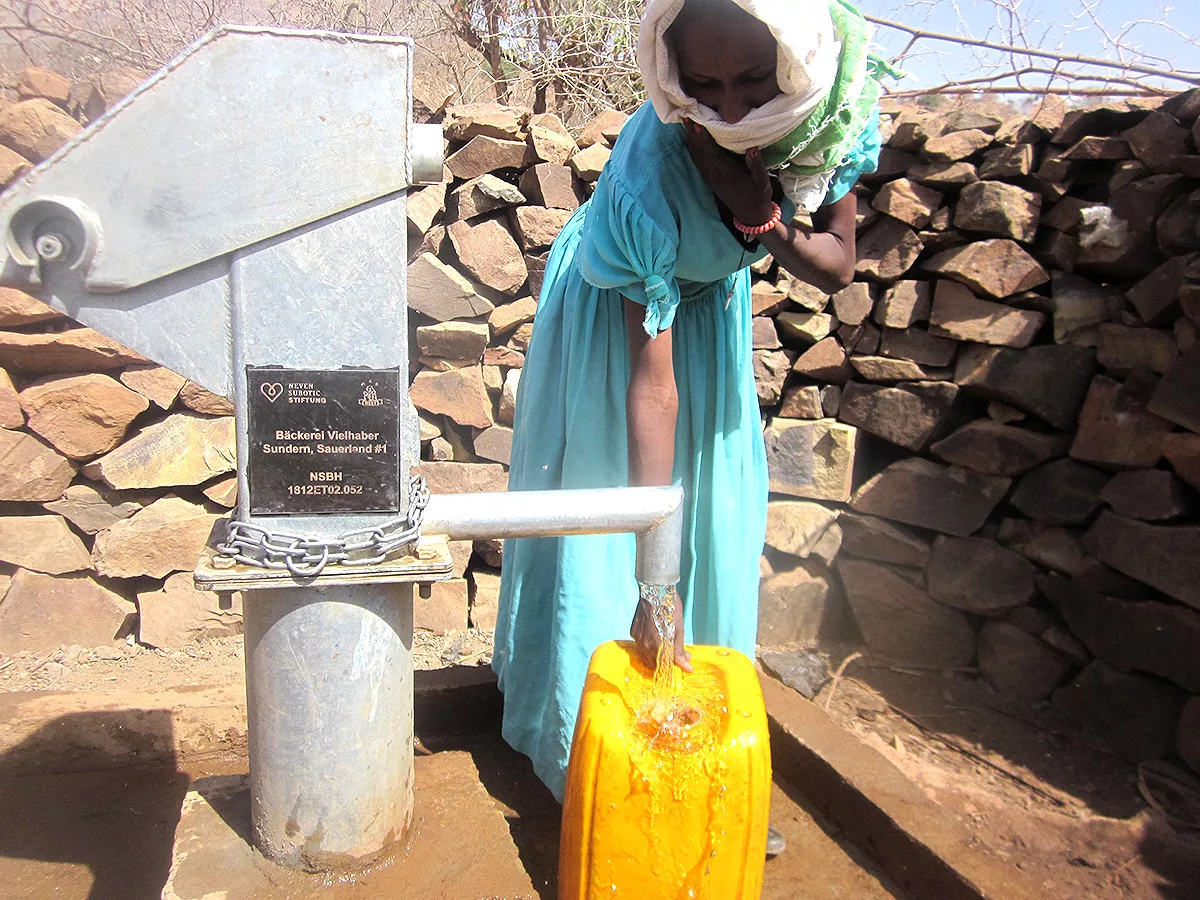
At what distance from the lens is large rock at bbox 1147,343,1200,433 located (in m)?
2.93

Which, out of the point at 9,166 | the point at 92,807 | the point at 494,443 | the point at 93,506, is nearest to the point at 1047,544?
the point at 494,443

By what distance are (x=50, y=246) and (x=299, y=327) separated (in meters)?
0.31

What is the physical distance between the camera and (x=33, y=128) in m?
3.21

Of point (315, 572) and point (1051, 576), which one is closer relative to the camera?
point (315, 572)

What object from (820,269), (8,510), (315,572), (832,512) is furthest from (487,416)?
(315,572)

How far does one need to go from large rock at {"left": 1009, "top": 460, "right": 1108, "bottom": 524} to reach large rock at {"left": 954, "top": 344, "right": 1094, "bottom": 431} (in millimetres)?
169

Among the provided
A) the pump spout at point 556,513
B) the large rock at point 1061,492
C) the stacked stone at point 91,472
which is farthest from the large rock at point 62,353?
the large rock at point 1061,492

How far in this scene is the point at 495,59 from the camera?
202 inches

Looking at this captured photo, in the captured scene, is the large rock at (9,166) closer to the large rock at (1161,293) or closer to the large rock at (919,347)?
the large rock at (919,347)

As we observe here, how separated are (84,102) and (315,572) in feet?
9.97

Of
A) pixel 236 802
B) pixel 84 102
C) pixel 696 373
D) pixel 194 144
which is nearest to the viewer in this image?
pixel 194 144

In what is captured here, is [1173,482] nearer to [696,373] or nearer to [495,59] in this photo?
[696,373]

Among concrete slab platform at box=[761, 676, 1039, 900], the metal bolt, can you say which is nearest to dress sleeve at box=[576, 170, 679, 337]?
the metal bolt

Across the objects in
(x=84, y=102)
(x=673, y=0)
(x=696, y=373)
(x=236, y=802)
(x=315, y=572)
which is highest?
(x=84, y=102)
